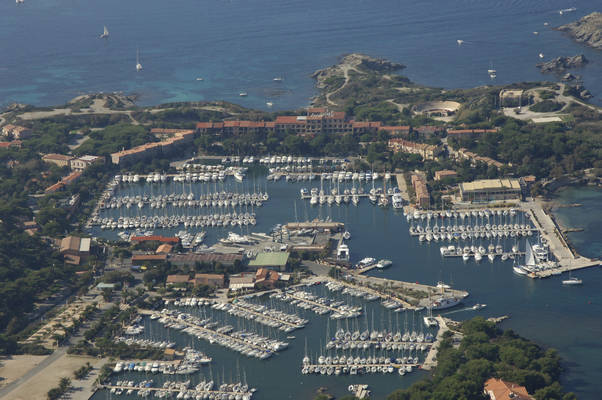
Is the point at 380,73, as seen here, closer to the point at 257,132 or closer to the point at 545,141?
the point at 257,132

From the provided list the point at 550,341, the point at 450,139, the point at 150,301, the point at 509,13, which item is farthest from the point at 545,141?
the point at 509,13

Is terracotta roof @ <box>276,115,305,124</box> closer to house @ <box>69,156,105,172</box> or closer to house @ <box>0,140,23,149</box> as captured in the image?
house @ <box>69,156,105,172</box>

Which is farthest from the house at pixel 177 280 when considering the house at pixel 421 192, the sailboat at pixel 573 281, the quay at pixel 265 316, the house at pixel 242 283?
the sailboat at pixel 573 281

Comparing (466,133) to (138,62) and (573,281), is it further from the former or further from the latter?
(138,62)

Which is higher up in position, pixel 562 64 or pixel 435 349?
pixel 562 64

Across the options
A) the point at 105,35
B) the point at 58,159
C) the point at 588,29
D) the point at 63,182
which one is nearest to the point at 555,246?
the point at 63,182

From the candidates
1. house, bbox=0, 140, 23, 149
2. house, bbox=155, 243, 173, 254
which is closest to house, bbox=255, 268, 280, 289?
house, bbox=155, 243, 173, 254

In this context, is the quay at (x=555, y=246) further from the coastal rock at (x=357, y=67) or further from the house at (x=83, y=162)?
the coastal rock at (x=357, y=67)
